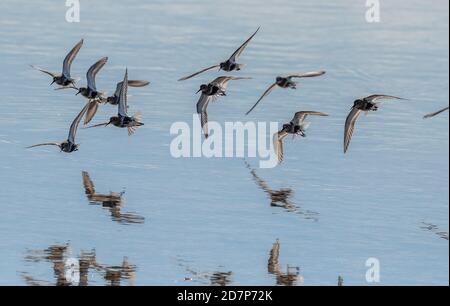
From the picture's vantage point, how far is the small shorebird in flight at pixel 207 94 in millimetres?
28766

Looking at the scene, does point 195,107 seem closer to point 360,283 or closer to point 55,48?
point 55,48

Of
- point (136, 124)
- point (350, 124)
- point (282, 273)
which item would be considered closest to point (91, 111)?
point (136, 124)

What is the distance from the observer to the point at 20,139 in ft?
92.5

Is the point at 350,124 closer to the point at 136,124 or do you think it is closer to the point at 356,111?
the point at 356,111

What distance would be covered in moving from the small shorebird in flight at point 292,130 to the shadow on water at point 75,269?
6.39 metres

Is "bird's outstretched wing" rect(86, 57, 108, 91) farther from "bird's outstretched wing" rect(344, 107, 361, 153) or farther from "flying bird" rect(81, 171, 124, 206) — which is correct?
"bird's outstretched wing" rect(344, 107, 361, 153)

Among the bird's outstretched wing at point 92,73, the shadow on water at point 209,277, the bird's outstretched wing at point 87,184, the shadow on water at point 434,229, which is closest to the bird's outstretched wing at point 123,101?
the bird's outstretched wing at point 92,73

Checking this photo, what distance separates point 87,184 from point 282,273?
515cm

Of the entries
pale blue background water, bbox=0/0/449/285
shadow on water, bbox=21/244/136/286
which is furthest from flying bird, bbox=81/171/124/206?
shadow on water, bbox=21/244/136/286

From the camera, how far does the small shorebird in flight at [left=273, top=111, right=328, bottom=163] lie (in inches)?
1092

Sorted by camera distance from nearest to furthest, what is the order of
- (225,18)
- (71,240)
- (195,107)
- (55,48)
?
(71,240) → (195,107) → (55,48) → (225,18)

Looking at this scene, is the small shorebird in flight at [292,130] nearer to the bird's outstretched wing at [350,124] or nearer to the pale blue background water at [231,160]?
the pale blue background water at [231,160]
